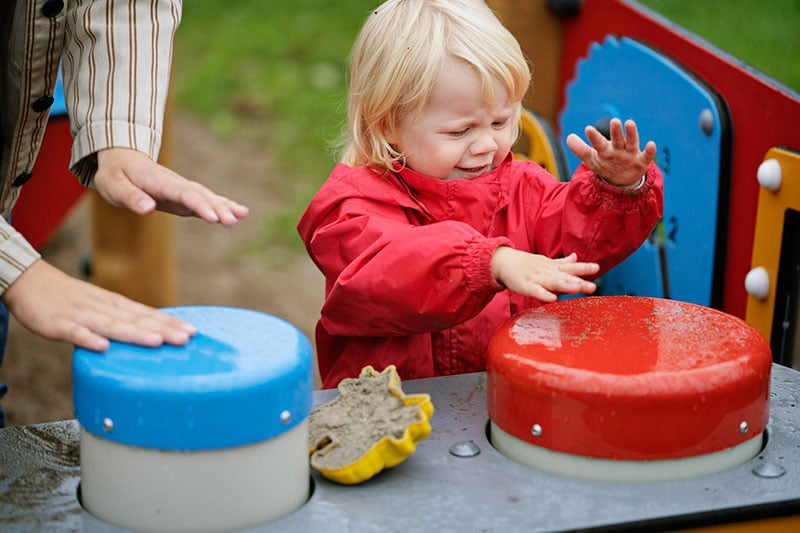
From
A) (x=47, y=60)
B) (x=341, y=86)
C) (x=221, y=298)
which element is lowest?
(x=221, y=298)

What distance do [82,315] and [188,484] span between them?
19 centimetres

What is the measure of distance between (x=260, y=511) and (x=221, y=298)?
8.69 ft

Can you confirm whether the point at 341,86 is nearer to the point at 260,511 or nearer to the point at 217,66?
the point at 217,66

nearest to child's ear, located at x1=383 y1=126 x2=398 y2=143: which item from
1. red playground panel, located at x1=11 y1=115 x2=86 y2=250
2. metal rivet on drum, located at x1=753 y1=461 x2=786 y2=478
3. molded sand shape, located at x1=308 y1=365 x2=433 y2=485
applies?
Result: molded sand shape, located at x1=308 y1=365 x2=433 y2=485

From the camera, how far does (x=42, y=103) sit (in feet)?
4.47

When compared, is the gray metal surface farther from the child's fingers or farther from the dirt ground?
→ the dirt ground

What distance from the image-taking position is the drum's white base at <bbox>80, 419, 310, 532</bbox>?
0.94 metres

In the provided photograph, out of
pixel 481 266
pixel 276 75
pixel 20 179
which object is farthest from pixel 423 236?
pixel 276 75

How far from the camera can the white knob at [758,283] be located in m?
1.55

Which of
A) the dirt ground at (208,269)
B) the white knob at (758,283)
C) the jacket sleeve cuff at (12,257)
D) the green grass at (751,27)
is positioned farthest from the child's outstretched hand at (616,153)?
the green grass at (751,27)

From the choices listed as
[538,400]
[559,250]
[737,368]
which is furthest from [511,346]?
[559,250]

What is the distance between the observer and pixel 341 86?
207 inches

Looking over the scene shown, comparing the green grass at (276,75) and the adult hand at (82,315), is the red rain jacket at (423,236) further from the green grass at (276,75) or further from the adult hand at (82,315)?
the green grass at (276,75)

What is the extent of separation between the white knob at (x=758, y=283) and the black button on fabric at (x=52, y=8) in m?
1.00
